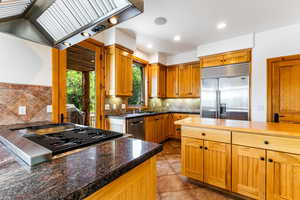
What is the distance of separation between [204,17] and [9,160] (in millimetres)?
3162

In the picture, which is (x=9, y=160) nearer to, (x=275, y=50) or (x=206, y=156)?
(x=206, y=156)

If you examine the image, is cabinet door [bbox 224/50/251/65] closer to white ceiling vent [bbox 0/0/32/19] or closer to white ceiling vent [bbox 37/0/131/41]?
white ceiling vent [bbox 37/0/131/41]

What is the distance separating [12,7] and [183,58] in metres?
4.17

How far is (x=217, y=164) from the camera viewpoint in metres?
1.94

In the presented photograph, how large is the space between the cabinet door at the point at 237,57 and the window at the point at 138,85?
2.44 m

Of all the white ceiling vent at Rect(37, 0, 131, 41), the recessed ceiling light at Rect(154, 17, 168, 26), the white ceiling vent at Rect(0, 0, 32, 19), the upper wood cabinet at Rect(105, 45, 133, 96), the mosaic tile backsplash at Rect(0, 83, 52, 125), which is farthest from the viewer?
the upper wood cabinet at Rect(105, 45, 133, 96)

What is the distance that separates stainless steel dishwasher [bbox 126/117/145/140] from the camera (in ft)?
9.39

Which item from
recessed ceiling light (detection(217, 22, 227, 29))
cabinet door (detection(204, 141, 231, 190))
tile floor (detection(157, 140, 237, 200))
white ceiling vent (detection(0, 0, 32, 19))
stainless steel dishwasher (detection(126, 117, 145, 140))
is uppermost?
recessed ceiling light (detection(217, 22, 227, 29))

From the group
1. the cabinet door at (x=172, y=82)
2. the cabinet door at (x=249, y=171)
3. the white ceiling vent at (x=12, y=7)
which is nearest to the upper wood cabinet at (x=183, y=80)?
the cabinet door at (x=172, y=82)

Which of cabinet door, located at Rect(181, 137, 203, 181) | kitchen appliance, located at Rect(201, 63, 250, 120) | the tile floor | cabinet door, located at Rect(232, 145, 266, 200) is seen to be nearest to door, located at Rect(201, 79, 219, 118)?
kitchen appliance, located at Rect(201, 63, 250, 120)

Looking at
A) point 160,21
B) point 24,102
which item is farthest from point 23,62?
point 160,21

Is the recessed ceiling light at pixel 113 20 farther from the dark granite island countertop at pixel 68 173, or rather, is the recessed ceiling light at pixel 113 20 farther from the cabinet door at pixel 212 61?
the cabinet door at pixel 212 61

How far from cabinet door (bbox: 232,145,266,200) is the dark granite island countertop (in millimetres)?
1438

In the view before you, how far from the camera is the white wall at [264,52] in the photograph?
9.41 feet
